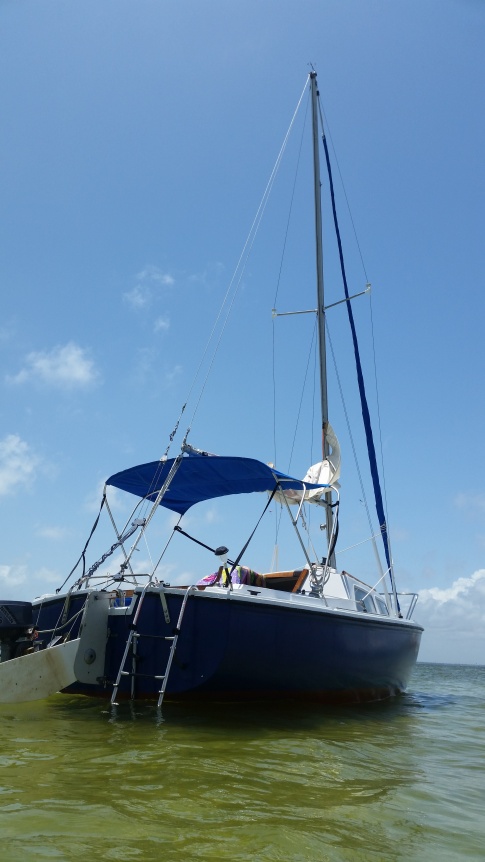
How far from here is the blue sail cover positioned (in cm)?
898

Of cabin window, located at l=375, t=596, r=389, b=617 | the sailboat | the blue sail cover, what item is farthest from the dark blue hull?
cabin window, located at l=375, t=596, r=389, b=617

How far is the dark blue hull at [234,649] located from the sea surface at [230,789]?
366mm

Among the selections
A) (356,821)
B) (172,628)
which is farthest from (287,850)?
(172,628)

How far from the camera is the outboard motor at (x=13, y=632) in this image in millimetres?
8438

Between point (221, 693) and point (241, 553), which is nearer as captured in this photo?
point (221, 693)

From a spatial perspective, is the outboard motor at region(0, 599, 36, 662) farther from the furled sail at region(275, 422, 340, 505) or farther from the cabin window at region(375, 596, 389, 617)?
the cabin window at region(375, 596, 389, 617)

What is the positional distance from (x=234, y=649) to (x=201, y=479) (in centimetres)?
325

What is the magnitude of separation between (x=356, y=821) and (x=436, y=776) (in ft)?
6.53

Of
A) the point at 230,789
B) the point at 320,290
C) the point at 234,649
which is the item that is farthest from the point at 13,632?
the point at 320,290

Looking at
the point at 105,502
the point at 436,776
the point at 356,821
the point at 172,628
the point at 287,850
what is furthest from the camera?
the point at 105,502

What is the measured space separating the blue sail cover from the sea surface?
3.13 meters

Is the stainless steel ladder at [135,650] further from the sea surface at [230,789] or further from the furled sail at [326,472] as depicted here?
the furled sail at [326,472]

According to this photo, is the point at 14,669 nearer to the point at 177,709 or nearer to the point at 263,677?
the point at 177,709

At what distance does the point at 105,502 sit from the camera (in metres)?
10.2
